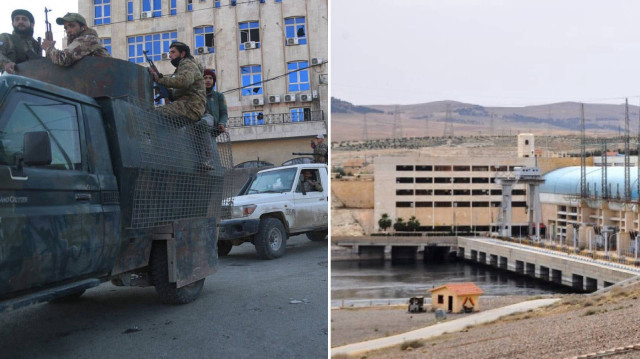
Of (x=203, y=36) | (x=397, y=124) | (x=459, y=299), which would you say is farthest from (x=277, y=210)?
(x=397, y=124)

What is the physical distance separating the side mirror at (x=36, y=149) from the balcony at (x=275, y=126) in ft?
9.45

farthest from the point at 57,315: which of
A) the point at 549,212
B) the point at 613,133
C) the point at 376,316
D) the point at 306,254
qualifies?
the point at 613,133

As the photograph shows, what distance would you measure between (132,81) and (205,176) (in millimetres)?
922

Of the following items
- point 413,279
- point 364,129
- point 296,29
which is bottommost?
point 413,279

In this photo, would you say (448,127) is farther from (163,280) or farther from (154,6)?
(163,280)

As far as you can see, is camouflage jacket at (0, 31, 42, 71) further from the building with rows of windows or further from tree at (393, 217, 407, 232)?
tree at (393, 217, 407, 232)

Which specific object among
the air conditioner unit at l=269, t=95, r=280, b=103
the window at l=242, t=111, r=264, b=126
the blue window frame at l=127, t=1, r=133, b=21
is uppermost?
the blue window frame at l=127, t=1, r=133, b=21

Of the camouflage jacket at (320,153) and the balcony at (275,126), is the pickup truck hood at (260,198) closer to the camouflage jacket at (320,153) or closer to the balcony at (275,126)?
the camouflage jacket at (320,153)

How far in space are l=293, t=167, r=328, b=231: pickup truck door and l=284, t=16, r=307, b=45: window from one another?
205 centimetres

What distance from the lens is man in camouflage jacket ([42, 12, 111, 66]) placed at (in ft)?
12.0

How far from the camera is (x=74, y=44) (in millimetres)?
3738

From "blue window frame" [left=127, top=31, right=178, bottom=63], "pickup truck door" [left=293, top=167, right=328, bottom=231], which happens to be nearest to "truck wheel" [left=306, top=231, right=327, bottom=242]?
"pickup truck door" [left=293, top=167, right=328, bottom=231]

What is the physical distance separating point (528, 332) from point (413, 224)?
24840mm

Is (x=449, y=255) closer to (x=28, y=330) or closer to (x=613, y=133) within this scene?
(x=613, y=133)
